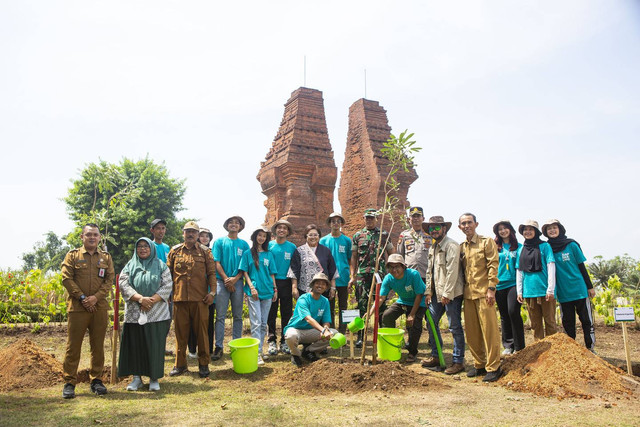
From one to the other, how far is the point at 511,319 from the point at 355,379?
8.70 feet

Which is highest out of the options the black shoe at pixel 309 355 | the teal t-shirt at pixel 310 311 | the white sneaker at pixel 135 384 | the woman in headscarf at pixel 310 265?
the woman in headscarf at pixel 310 265

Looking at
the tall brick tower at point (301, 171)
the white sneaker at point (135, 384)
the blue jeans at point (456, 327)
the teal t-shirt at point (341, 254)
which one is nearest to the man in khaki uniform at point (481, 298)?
the blue jeans at point (456, 327)

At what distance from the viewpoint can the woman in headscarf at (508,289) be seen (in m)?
6.06

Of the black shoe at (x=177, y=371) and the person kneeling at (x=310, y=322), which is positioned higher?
the person kneeling at (x=310, y=322)

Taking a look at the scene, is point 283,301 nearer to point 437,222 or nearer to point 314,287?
point 314,287

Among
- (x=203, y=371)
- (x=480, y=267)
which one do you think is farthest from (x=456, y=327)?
(x=203, y=371)

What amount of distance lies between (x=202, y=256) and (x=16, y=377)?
2.41 meters

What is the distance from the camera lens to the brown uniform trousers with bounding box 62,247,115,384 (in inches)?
Result: 177

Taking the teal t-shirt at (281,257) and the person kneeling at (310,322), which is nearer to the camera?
the person kneeling at (310,322)

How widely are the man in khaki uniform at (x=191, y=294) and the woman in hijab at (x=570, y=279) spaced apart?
14.5 ft

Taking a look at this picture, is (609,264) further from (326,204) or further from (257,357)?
(257,357)

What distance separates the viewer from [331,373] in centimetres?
481

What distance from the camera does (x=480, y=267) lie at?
16.5ft

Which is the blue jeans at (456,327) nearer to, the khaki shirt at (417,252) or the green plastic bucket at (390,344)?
the green plastic bucket at (390,344)
